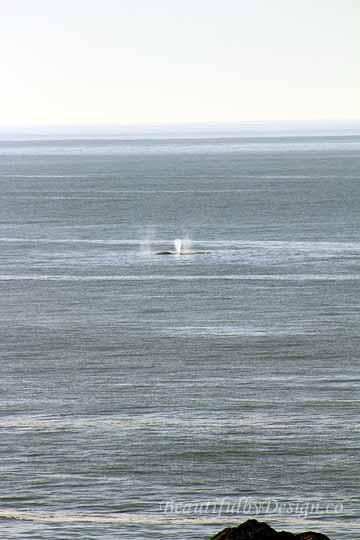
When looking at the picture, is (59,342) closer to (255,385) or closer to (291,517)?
(255,385)

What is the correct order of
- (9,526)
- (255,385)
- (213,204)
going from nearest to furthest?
(9,526), (255,385), (213,204)

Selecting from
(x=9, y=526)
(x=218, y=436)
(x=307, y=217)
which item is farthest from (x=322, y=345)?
(x=307, y=217)

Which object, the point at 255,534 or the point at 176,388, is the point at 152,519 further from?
the point at 176,388

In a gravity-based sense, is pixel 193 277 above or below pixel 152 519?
below

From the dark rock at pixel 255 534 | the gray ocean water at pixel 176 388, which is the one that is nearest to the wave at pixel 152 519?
the gray ocean water at pixel 176 388

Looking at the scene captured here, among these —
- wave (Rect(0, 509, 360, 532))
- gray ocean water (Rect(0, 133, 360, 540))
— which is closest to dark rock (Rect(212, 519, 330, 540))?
gray ocean water (Rect(0, 133, 360, 540))

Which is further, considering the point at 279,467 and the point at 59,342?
the point at 59,342

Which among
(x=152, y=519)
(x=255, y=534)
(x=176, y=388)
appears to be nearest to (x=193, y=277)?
(x=176, y=388)

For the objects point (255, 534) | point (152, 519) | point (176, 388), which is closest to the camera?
point (255, 534)
